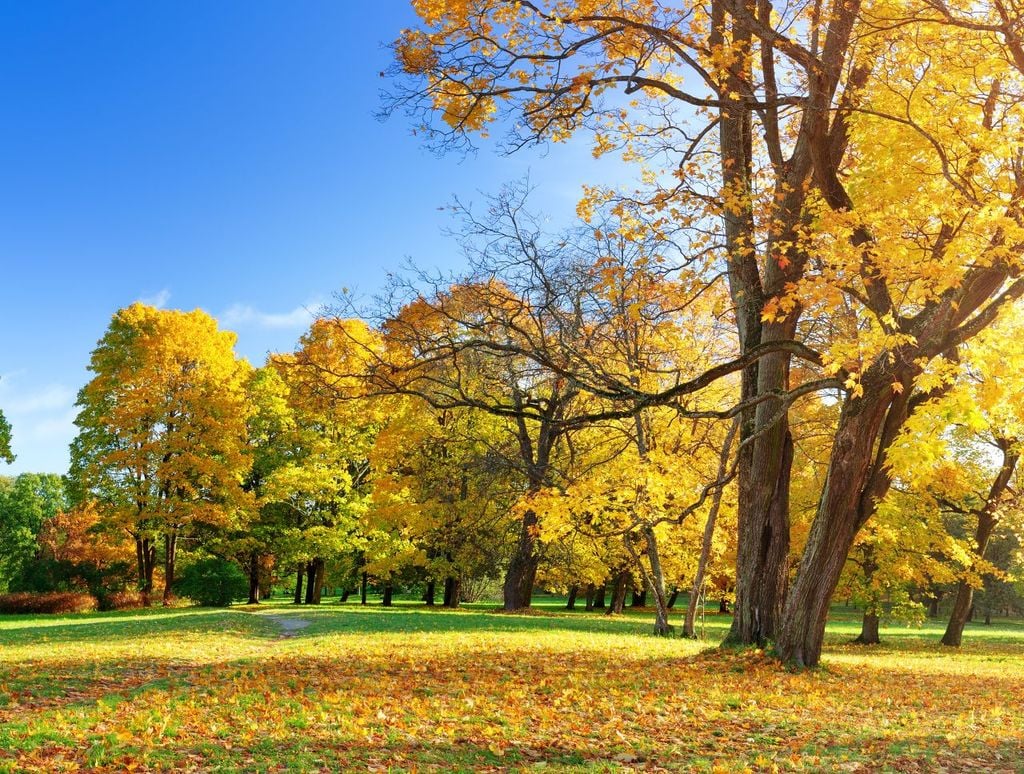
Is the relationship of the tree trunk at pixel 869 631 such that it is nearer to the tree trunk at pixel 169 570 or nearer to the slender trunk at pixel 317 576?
the slender trunk at pixel 317 576

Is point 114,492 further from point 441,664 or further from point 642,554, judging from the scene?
point 441,664

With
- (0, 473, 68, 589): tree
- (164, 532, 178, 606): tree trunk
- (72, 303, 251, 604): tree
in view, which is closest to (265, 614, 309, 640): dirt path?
(72, 303, 251, 604): tree

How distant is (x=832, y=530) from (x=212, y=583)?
25379 mm

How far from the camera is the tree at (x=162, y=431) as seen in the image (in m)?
29.4

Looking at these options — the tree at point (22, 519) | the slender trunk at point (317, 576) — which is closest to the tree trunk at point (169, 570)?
the slender trunk at point (317, 576)

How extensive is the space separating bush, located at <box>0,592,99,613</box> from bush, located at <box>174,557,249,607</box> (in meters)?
3.47

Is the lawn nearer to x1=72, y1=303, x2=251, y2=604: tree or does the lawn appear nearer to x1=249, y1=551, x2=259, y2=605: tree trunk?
x1=72, y1=303, x2=251, y2=604: tree

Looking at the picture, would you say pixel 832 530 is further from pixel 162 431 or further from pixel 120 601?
pixel 120 601

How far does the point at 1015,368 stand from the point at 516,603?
2172cm

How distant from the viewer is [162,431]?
30.4 m

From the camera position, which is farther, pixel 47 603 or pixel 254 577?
pixel 254 577

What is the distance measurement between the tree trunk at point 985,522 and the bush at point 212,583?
2623cm

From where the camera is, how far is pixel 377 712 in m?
6.93

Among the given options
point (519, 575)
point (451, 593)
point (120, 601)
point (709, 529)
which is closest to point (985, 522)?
point (709, 529)
